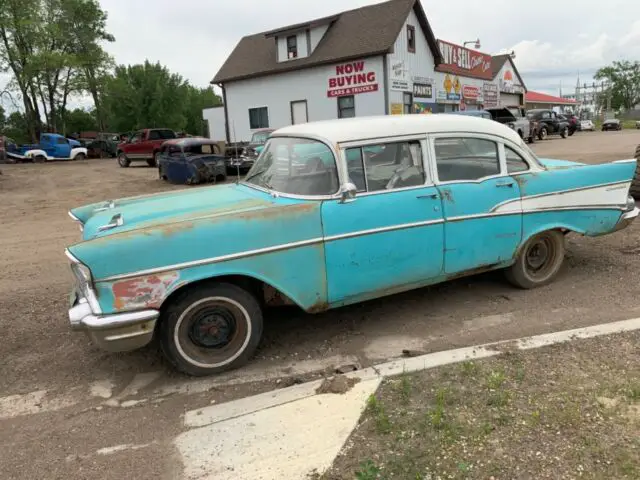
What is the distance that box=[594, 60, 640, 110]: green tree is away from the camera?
93.2 metres

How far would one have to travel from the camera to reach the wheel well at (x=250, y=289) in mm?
3641

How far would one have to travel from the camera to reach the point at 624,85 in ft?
310

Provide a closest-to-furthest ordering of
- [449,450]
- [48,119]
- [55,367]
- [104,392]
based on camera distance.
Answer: [449,450] → [104,392] → [55,367] → [48,119]

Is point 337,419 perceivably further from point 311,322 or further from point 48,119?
point 48,119

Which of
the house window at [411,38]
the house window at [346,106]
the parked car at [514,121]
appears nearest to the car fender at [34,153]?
the house window at [346,106]

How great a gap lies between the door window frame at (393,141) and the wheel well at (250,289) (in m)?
0.98

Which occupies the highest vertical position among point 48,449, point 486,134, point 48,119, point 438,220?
point 48,119

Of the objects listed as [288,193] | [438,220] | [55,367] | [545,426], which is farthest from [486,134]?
[55,367]

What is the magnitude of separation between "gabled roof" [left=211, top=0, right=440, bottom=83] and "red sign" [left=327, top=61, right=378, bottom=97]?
49 centimetres

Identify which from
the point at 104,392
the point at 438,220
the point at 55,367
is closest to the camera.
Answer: the point at 104,392

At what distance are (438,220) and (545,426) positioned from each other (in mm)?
1860

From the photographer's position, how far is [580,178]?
5.09m

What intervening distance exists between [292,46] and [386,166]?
2507cm

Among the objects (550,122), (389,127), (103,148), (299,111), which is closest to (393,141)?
(389,127)
